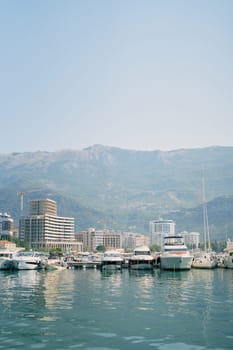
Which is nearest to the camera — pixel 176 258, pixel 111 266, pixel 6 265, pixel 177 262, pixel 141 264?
pixel 177 262

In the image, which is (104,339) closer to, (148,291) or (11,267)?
(148,291)

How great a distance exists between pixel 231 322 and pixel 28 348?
13009mm

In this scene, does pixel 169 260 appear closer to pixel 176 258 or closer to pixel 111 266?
pixel 176 258

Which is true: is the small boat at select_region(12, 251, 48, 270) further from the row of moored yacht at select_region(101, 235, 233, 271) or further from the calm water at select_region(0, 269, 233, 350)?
the calm water at select_region(0, 269, 233, 350)

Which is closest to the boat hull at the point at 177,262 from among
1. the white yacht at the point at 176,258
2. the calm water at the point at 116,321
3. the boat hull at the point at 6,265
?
the white yacht at the point at 176,258

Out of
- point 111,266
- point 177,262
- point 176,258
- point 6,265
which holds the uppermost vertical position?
point 176,258

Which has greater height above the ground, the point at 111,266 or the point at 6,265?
the point at 6,265

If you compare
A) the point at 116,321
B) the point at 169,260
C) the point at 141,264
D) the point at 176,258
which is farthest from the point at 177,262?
the point at 116,321

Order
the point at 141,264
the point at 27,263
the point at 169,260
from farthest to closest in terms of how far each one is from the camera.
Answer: the point at 27,263
the point at 141,264
the point at 169,260

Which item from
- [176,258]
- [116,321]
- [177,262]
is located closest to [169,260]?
[176,258]

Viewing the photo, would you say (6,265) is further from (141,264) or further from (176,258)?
(176,258)

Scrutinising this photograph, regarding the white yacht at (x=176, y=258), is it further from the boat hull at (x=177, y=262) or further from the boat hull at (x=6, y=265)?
the boat hull at (x=6, y=265)

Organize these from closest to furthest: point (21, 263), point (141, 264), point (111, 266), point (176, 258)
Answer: point (176, 258)
point (141, 264)
point (111, 266)
point (21, 263)

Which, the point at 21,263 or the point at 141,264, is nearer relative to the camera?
the point at 141,264
